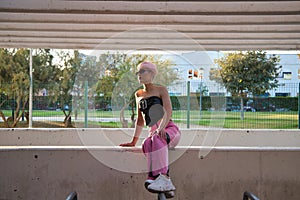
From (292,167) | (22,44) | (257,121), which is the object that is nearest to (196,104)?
(257,121)

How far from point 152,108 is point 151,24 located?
144 centimetres

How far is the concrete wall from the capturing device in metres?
4.36

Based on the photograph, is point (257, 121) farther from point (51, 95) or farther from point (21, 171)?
point (21, 171)

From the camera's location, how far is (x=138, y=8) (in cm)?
426

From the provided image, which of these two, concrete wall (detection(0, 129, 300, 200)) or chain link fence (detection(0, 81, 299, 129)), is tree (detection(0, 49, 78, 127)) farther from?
concrete wall (detection(0, 129, 300, 200))

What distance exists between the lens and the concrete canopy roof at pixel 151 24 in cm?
424

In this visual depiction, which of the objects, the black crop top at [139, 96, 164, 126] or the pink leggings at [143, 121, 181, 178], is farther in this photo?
the black crop top at [139, 96, 164, 126]

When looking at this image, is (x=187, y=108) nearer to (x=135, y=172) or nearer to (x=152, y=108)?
(x=135, y=172)

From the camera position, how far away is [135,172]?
4375mm

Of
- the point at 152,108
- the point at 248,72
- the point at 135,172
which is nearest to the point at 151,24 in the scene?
the point at 152,108

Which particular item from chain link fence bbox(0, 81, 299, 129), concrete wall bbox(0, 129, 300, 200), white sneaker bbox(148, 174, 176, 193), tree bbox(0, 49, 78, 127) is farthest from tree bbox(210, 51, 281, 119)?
white sneaker bbox(148, 174, 176, 193)

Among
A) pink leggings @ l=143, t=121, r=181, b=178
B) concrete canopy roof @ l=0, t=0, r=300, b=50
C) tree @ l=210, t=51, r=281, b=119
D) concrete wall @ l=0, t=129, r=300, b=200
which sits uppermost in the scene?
tree @ l=210, t=51, r=281, b=119

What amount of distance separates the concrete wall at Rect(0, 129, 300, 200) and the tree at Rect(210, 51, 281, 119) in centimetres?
1563

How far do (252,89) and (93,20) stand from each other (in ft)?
57.6
